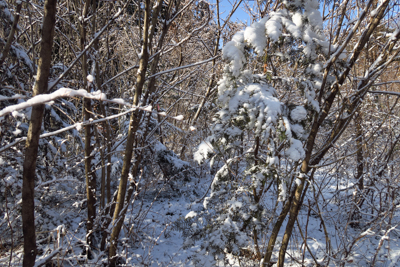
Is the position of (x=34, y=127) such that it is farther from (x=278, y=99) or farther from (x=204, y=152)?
(x=278, y=99)

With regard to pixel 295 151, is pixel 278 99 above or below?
above

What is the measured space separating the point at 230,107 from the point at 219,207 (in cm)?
110

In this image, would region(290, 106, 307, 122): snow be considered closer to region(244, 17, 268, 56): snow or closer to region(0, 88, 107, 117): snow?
region(244, 17, 268, 56): snow

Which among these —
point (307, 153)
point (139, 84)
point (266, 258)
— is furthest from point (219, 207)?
point (139, 84)

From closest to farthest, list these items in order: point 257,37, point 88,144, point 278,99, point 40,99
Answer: point 40,99
point 257,37
point 278,99
point 88,144

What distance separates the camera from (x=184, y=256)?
3354 mm

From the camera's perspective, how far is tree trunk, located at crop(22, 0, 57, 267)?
115 centimetres

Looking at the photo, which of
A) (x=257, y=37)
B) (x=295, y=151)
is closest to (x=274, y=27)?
(x=257, y=37)

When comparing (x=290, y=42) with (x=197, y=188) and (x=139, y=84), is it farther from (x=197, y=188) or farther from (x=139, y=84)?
(x=197, y=188)

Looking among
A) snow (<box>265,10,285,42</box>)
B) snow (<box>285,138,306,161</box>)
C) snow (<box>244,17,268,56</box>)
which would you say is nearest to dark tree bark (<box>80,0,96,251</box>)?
snow (<box>244,17,268,56</box>)

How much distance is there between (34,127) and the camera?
1.17 meters

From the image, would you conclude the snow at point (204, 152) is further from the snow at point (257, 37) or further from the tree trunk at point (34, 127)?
the tree trunk at point (34, 127)

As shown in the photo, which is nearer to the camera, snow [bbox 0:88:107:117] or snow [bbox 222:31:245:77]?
snow [bbox 0:88:107:117]

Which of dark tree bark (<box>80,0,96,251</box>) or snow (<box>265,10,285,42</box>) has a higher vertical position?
snow (<box>265,10,285,42</box>)
